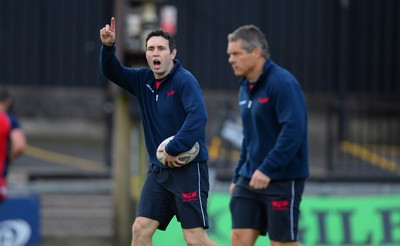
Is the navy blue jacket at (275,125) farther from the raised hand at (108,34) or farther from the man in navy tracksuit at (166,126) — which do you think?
the raised hand at (108,34)

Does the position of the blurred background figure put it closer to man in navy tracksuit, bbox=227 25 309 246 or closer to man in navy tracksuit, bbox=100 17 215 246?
man in navy tracksuit, bbox=227 25 309 246

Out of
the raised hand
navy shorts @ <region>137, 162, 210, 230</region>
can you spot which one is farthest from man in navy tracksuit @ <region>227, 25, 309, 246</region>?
the raised hand

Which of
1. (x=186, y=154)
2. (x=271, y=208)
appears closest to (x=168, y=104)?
(x=186, y=154)

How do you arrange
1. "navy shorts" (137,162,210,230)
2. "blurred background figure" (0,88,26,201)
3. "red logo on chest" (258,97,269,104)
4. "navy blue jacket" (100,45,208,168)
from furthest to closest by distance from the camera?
"blurred background figure" (0,88,26,201)
"red logo on chest" (258,97,269,104)
"navy shorts" (137,162,210,230)
"navy blue jacket" (100,45,208,168)

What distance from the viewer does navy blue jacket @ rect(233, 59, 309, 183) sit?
331 inches

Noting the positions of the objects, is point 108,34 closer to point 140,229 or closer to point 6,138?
point 140,229

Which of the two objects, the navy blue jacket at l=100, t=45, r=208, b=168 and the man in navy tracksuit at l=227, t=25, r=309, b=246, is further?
the man in navy tracksuit at l=227, t=25, r=309, b=246

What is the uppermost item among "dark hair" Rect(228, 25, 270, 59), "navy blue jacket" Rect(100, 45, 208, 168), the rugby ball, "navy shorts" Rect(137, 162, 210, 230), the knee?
"dark hair" Rect(228, 25, 270, 59)

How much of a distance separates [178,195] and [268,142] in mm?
1088

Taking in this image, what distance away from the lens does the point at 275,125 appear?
8.64m

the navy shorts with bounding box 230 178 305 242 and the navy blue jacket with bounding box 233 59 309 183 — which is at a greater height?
the navy blue jacket with bounding box 233 59 309 183

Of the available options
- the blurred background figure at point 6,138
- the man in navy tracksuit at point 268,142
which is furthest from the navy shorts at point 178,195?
the blurred background figure at point 6,138

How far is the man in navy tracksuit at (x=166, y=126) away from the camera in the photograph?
7.81 metres

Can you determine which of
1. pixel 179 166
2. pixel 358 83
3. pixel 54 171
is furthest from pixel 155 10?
pixel 358 83
